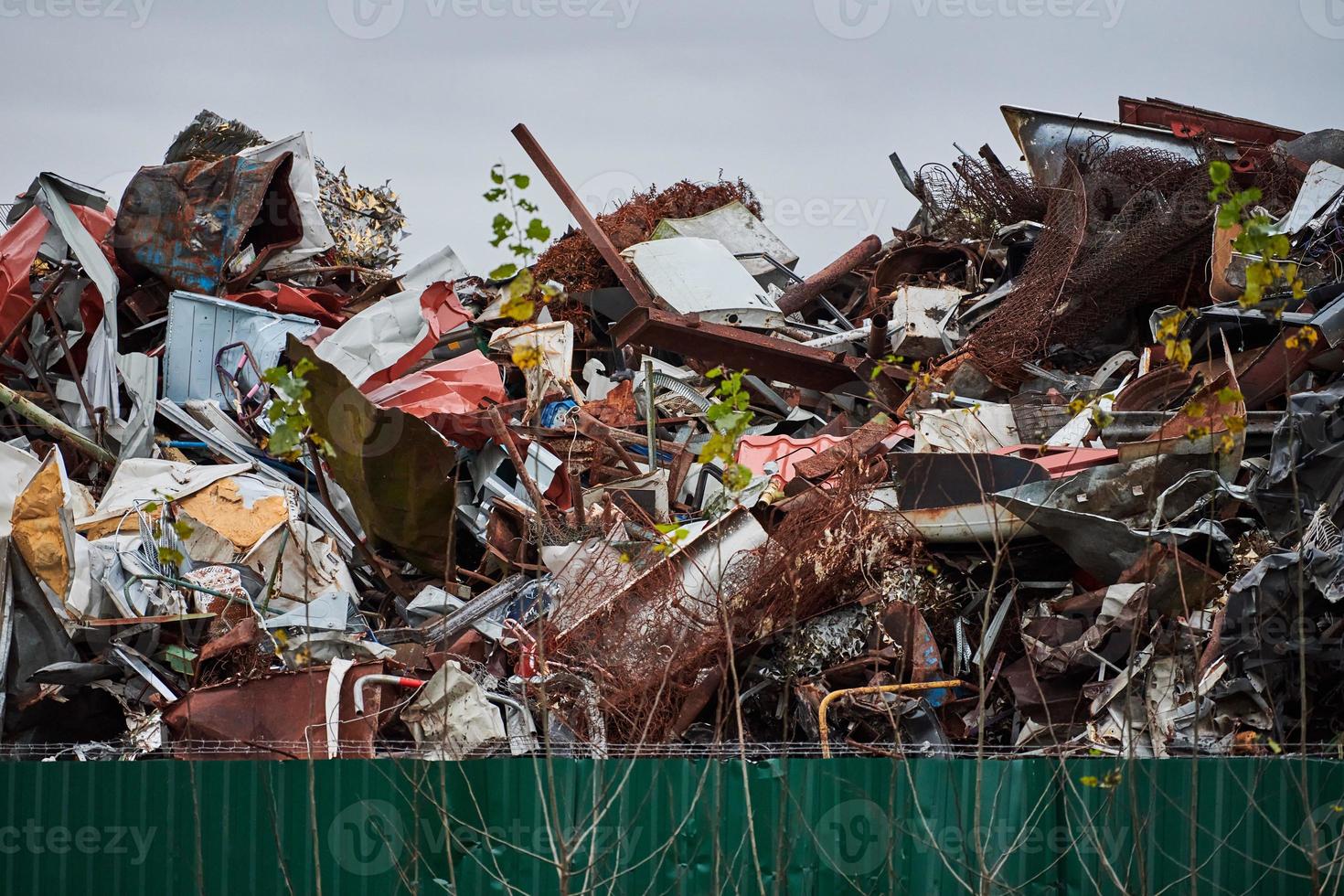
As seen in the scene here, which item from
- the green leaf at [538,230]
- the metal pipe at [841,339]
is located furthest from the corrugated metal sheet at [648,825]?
the metal pipe at [841,339]

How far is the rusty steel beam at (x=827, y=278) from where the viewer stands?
455 inches

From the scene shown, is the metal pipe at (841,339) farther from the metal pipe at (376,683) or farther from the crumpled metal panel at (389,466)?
the metal pipe at (376,683)

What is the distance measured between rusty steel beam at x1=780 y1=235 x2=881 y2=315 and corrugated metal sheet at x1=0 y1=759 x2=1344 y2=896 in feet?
24.4

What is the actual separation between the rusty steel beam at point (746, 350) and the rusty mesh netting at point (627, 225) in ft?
7.78

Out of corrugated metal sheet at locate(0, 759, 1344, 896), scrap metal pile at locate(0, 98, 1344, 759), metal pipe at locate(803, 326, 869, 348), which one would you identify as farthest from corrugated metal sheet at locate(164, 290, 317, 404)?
corrugated metal sheet at locate(0, 759, 1344, 896)

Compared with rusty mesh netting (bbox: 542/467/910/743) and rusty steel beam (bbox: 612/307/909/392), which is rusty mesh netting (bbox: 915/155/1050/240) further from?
rusty mesh netting (bbox: 542/467/910/743)

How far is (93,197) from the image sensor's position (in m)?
11.0

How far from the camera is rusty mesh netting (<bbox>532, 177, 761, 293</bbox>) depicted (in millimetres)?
11672

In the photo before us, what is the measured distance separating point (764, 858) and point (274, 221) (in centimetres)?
827

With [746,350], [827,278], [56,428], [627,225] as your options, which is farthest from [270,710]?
[627,225]

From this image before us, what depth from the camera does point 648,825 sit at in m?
4.41

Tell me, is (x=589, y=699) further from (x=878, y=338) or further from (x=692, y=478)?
(x=878, y=338)

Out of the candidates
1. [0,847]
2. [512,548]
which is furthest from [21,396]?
[0,847]

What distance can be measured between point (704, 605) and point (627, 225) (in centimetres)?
716
